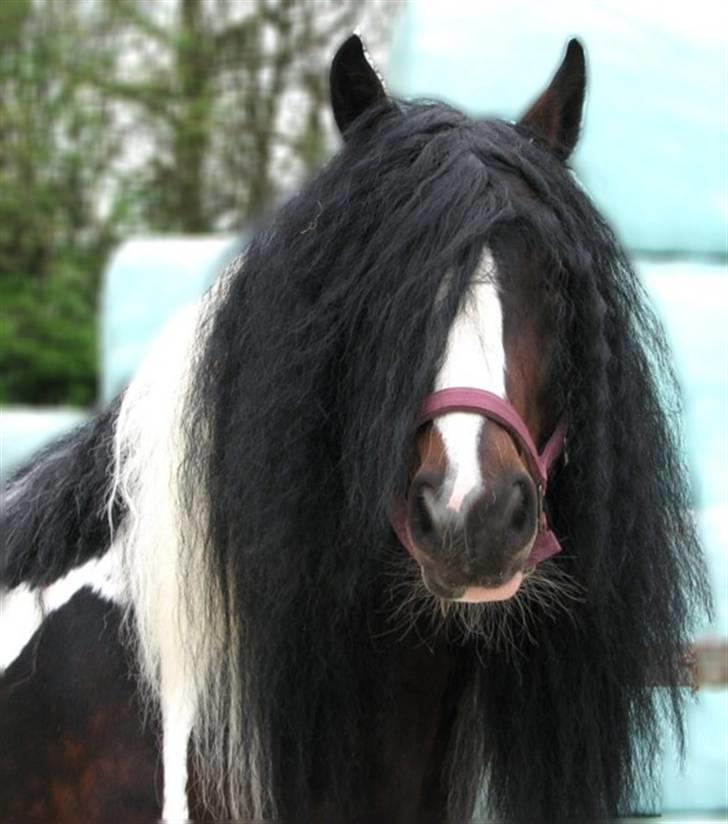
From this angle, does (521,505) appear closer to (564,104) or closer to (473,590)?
(473,590)

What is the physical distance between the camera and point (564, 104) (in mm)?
1595

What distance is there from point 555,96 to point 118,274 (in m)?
1.71

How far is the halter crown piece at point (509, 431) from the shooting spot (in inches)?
51.5

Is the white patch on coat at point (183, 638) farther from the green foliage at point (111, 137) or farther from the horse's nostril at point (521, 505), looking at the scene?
the green foliage at point (111, 137)

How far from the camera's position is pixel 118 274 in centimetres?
312

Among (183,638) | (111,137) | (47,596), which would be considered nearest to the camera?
(183,638)

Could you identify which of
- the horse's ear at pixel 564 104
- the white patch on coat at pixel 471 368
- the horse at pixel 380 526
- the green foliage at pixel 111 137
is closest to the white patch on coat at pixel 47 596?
the horse at pixel 380 526

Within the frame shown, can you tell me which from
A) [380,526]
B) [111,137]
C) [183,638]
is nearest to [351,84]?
[380,526]

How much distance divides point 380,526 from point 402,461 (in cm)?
8

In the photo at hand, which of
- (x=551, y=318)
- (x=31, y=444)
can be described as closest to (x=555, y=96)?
(x=551, y=318)

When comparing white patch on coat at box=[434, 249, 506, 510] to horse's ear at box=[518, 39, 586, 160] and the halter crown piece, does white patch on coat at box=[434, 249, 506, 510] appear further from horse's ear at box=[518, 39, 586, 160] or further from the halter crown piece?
horse's ear at box=[518, 39, 586, 160]

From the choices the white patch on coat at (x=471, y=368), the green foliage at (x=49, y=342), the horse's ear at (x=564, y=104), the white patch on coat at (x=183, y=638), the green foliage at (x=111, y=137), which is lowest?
the white patch on coat at (x=183, y=638)

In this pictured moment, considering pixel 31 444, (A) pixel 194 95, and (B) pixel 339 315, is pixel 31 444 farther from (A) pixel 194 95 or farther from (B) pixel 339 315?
(A) pixel 194 95

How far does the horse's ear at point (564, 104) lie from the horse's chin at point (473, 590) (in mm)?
533
